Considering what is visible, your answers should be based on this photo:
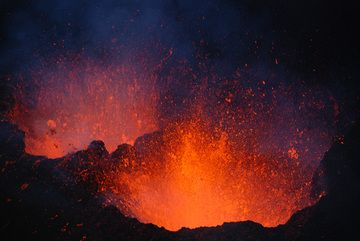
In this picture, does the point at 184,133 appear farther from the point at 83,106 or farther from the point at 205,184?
the point at 83,106

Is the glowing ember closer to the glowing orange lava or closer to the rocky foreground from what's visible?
the glowing orange lava

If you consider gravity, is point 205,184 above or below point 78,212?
above

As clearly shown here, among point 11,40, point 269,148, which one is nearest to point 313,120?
point 269,148

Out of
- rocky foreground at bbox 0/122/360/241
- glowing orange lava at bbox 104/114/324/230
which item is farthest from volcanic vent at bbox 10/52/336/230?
rocky foreground at bbox 0/122/360/241

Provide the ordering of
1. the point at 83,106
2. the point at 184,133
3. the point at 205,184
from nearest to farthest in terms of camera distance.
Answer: the point at 205,184 < the point at 83,106 < the point at 184,133

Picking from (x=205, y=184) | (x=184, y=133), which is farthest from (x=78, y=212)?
(x=184, y=133)

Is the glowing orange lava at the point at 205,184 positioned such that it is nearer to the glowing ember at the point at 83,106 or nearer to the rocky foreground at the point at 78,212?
the rocky foreground at the point at 78,212
